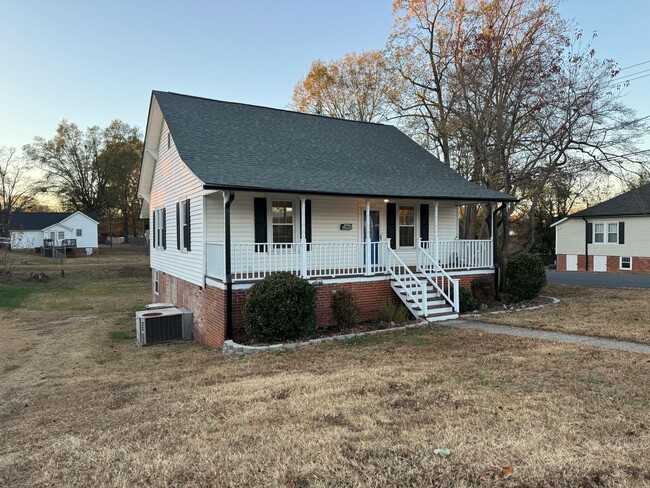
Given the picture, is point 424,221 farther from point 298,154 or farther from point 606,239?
point 606,239

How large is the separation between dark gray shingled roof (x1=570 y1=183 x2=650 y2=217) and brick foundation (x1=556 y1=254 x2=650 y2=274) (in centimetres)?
262

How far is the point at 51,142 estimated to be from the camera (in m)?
54.5

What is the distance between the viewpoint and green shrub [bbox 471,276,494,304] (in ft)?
44.0

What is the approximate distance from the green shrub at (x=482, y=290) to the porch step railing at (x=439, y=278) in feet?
2.99

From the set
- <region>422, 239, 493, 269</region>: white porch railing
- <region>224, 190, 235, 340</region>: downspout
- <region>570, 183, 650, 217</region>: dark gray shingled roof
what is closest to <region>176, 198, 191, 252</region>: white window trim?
<region>224, 190, 235, 340</region>: downspout

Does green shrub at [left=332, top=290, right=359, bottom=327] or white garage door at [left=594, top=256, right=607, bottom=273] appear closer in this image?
green shrub at [left=332, top=290, right=359, bottom=327]

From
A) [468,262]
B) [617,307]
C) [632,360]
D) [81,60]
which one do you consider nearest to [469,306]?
[468,262]

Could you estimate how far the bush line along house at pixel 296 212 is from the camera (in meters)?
10.8

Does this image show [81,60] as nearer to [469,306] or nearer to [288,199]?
[288,199]

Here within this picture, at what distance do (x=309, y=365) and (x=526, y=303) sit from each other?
28.5 ft

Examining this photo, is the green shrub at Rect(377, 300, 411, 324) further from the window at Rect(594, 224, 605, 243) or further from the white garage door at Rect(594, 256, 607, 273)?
the window at Rect(594, 224, 605, 243)

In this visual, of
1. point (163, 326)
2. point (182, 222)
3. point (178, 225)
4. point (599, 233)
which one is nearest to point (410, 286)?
point (163, 326)

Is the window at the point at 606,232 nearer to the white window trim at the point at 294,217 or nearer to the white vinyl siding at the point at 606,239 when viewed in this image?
the white vinyl siding at the point at 606,239

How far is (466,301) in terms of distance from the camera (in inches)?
496
